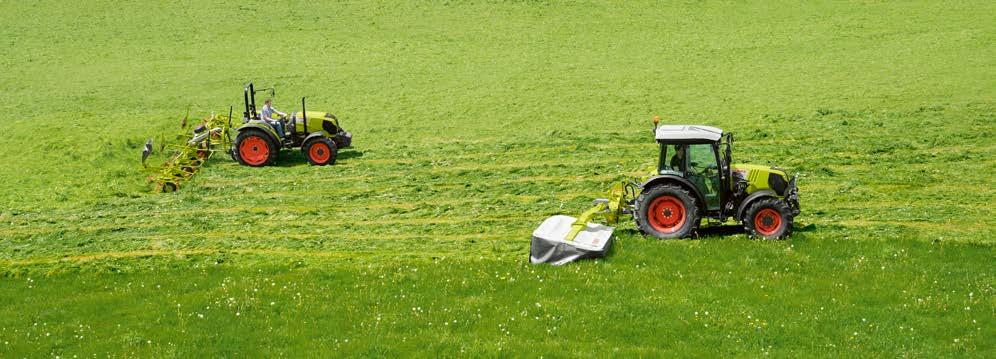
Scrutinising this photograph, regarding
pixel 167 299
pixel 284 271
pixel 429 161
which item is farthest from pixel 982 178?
pixel 167 299

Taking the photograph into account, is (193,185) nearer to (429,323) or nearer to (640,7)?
(429,323)

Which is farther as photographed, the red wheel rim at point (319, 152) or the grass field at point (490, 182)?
the red wheel rim at point (319, 152)

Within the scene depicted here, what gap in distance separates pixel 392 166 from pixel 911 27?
88.9 ft

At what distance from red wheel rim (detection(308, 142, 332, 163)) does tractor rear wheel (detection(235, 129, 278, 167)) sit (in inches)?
40.4

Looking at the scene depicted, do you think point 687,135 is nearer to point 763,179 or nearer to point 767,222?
point 763,179

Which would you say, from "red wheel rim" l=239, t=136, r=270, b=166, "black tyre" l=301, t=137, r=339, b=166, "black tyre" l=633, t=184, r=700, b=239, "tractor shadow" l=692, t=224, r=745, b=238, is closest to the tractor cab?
"black tyre" l=633, t=184, r=700, b=239

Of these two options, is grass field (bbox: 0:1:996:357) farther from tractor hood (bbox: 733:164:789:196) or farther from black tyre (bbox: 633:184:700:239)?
tractor hood (bbox: 733:164:789:196)

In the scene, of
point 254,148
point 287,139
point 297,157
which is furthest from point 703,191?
point 297,157

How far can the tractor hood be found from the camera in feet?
60.3

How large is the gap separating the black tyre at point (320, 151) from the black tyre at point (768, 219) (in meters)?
12.8

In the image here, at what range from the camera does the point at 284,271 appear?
1809 cm

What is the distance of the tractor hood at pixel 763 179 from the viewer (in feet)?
60.3

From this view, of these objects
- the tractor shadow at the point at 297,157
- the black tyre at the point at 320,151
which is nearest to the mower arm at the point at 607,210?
the black tyre at the point at 320,151

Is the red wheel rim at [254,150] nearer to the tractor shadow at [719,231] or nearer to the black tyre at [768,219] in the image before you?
the tractor shadow at [719,231]
